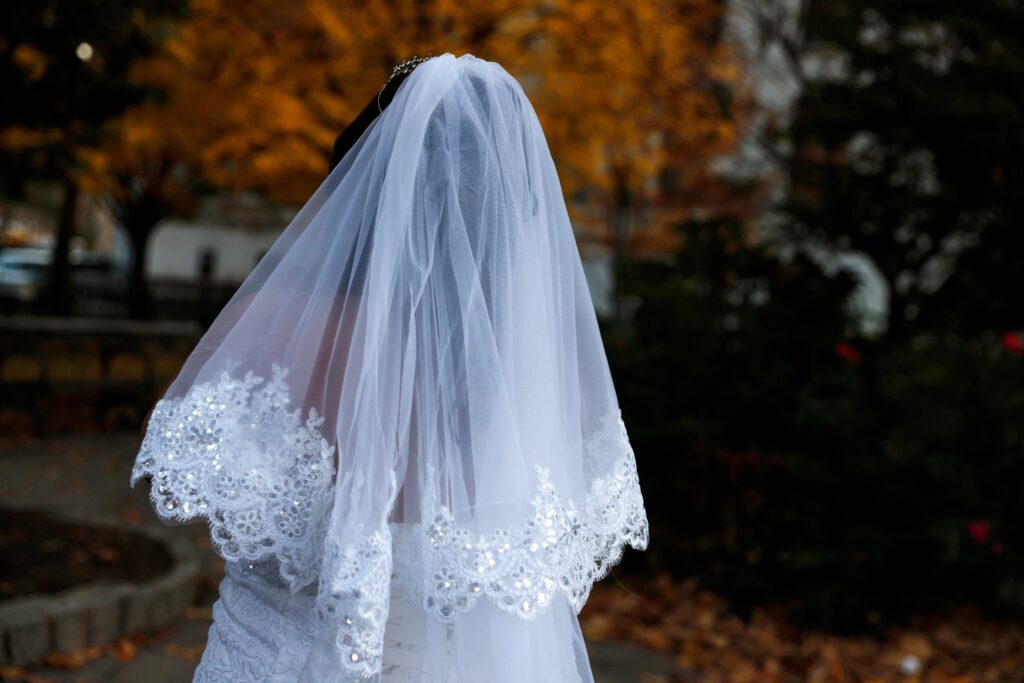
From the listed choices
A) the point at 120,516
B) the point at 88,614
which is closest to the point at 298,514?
the point at 88,614

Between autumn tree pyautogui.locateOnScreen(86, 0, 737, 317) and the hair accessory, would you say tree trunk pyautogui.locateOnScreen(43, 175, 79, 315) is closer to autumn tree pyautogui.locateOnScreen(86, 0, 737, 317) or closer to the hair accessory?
autumn tree pyautogui.locateOnScreen(86, 0, 737, 317)

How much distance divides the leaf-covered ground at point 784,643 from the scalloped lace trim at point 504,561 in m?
3.53

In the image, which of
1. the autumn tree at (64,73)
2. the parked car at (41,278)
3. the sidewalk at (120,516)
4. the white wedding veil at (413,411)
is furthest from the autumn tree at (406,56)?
the parked car at (41,278)

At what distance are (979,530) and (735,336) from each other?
2.05 m

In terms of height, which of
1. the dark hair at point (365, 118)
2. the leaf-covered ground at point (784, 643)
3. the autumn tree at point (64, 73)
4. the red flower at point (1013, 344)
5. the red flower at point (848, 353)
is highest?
the autumn tree at point (64, 73)

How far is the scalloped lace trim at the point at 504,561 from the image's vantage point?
1.84 meters

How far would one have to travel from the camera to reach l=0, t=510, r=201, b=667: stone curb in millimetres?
4414

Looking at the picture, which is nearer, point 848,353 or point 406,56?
point 848,353

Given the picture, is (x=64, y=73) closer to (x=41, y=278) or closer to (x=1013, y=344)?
(x=1013, y=344)

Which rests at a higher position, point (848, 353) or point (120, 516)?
point (848, 353)

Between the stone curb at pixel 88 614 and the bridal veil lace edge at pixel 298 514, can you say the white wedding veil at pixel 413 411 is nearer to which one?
the bridal veil lace edge at pixel 298 514

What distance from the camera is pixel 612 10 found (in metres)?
9.64

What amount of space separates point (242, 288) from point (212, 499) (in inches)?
17.9

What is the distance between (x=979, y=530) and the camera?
5.74m
